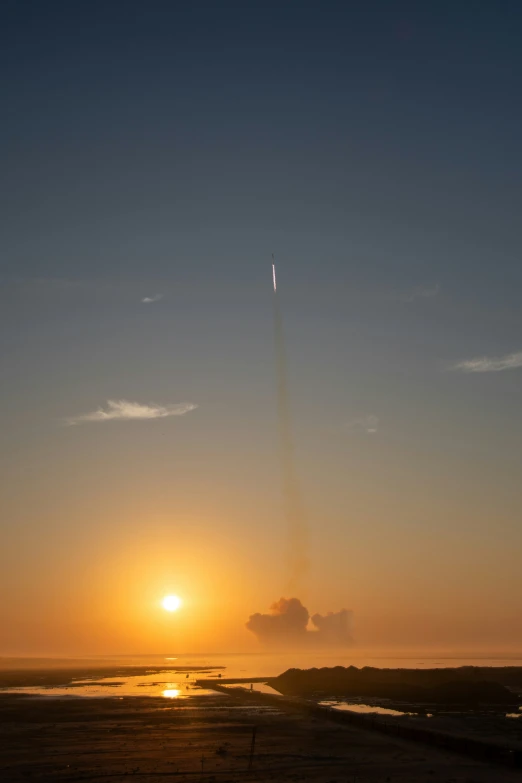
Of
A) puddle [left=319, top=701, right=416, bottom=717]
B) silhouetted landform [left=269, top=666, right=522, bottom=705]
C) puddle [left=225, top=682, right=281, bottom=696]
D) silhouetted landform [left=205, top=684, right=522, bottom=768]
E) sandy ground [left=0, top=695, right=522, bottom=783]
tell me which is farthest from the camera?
puddle [left=225, top=682, right=281, bottom=696]

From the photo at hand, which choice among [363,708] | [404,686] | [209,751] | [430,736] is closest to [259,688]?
[404,686]

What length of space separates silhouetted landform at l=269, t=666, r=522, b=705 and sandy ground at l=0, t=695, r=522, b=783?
3094 cm

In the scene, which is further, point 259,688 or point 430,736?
point 259,688

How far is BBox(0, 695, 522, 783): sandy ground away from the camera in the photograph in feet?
115

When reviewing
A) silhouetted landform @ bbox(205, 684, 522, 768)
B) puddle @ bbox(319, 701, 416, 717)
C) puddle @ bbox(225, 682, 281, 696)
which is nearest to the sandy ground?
silhouetted landform @ bbox(205, 684, 522, 768)

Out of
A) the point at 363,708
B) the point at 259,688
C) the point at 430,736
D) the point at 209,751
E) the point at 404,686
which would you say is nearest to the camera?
the point at 209,751

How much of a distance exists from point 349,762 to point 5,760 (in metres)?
21.4

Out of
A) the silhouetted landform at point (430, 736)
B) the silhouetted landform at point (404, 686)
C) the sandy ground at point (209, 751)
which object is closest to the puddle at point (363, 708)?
the silhouetted landform at point (430, 736)

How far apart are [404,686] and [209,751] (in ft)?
223

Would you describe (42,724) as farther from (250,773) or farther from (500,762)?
(500,762)

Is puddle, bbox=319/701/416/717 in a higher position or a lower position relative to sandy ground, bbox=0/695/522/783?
lower

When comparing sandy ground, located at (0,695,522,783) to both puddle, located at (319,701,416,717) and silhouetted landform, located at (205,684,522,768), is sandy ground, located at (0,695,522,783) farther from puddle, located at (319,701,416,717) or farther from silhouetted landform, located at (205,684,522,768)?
puddle, located at (319,701,416,717)

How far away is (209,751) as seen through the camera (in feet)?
139

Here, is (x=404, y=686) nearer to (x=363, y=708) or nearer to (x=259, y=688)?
(x=259, y=688)
